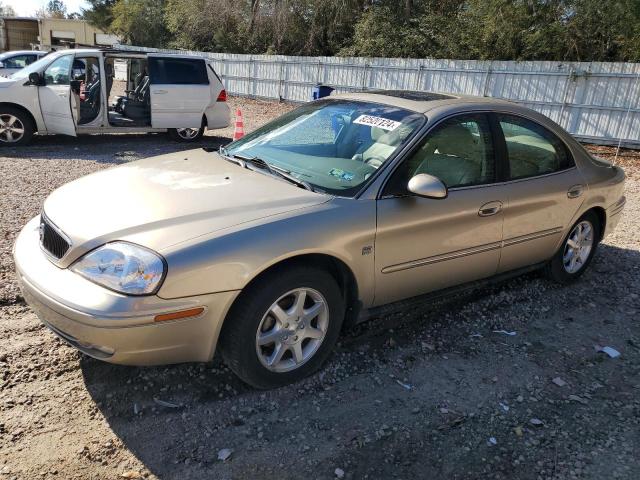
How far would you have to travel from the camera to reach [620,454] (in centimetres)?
279

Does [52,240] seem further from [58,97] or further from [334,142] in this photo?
[58,97]

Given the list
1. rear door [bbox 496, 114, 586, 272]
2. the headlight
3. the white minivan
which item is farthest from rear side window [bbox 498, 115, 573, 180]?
the white minivan

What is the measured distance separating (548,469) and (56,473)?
91.7 inches

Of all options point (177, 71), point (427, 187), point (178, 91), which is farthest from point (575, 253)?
point (177, 71)

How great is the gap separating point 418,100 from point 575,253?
218cm

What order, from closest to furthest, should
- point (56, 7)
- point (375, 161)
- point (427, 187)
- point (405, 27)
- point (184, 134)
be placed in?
1. point (427, 187)
2. point (375, 161)
3. point (184, 134)
4. point (405, 27)
5. point (56, 7)

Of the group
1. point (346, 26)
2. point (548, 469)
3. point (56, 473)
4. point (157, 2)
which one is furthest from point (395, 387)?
point (157, 2)

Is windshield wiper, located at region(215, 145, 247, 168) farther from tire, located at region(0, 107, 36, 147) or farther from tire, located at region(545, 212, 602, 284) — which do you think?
tire, located at region(0, 107, 36, 147)

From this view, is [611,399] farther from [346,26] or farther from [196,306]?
[346,26]

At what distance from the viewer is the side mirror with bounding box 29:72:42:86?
938 centimetres

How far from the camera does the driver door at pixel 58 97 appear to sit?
30.8 ft

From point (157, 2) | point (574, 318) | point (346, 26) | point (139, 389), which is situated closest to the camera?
point (139, 389)

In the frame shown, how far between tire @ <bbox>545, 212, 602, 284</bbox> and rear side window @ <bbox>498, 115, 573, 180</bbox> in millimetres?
644

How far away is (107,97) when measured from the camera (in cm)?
1009
